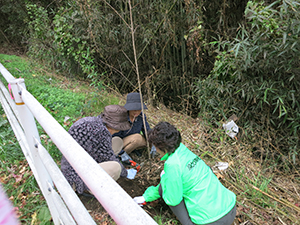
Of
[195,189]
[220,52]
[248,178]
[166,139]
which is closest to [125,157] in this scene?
[166,139]

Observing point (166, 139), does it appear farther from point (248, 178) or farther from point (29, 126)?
point (248, 178)

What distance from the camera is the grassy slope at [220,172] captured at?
2102 mm

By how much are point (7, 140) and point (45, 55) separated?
14.7ft

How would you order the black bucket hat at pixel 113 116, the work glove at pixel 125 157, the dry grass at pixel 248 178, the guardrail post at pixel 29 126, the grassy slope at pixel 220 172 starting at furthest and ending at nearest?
the work glove at pixel 125 157, the black bucket hat at pixel 113 116, the dry grass at pixel 248 178, the grassy slope at pixel 220 172, the guardrail post at pixel 29 126

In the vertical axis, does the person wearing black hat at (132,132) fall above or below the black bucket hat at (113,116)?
below

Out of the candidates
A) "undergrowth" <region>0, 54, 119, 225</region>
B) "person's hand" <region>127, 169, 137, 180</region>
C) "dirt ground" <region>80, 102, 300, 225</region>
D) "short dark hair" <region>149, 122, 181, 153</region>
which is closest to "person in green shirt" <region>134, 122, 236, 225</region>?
"short dark hair" <region>149, 122, 181, 153</region>

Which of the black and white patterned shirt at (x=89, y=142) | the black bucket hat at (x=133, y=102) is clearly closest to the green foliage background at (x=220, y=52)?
the black bucket hat at (x=133, y=102)

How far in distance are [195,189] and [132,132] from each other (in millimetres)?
1477

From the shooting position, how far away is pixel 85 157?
605 mm

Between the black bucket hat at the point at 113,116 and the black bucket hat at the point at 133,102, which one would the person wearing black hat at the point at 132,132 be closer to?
the black bucket hat at the point at 133,102

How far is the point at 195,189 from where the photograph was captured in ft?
5.87

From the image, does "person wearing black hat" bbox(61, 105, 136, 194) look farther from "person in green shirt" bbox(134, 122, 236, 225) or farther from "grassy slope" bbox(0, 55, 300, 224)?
"person in green shirt" bbox(134, 122, 236, 225)

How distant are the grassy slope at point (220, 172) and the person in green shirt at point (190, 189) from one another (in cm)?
62

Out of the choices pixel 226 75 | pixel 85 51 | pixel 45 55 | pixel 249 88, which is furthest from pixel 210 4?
pixel 45 55
